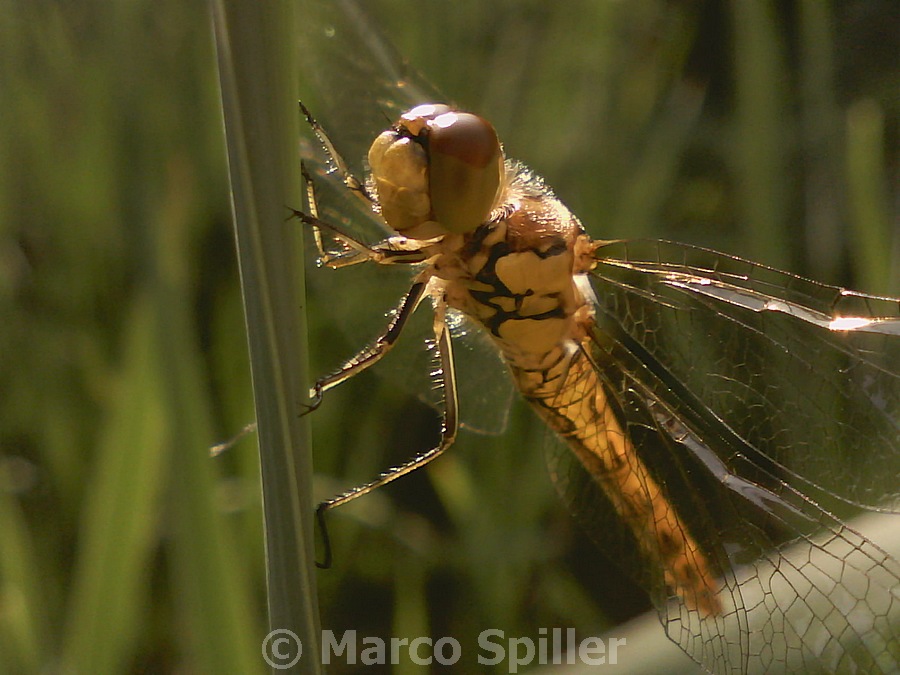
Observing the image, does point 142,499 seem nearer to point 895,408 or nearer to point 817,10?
point 895,408

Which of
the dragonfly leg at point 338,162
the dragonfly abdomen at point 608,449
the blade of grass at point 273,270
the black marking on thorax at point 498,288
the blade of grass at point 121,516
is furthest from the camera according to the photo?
the dragonfly abdomen at point 608,449

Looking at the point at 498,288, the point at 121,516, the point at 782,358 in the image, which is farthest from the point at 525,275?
the point at 121,516

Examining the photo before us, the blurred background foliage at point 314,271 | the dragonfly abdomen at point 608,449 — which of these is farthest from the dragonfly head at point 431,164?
the dragonfly abdomen at point 608,449

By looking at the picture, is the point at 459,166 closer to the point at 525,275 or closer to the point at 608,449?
the point at 525,275

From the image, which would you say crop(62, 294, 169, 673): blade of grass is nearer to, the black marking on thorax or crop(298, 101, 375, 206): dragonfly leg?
crop(298, 101, 375, 206): dragonfly leg

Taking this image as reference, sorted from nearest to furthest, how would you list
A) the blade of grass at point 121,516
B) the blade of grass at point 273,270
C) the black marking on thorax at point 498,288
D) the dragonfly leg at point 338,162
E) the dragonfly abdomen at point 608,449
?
the blade of grass at point 273,270 → the blade of grass at point 121,516 → the dragonfly leg at point 338,162 → the black marking on thorax at point 498,288 → the dragonfly abdomen at point 608,449

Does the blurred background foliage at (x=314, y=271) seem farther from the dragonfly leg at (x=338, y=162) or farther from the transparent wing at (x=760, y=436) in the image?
the transparent wing at (x=760, y=436)
